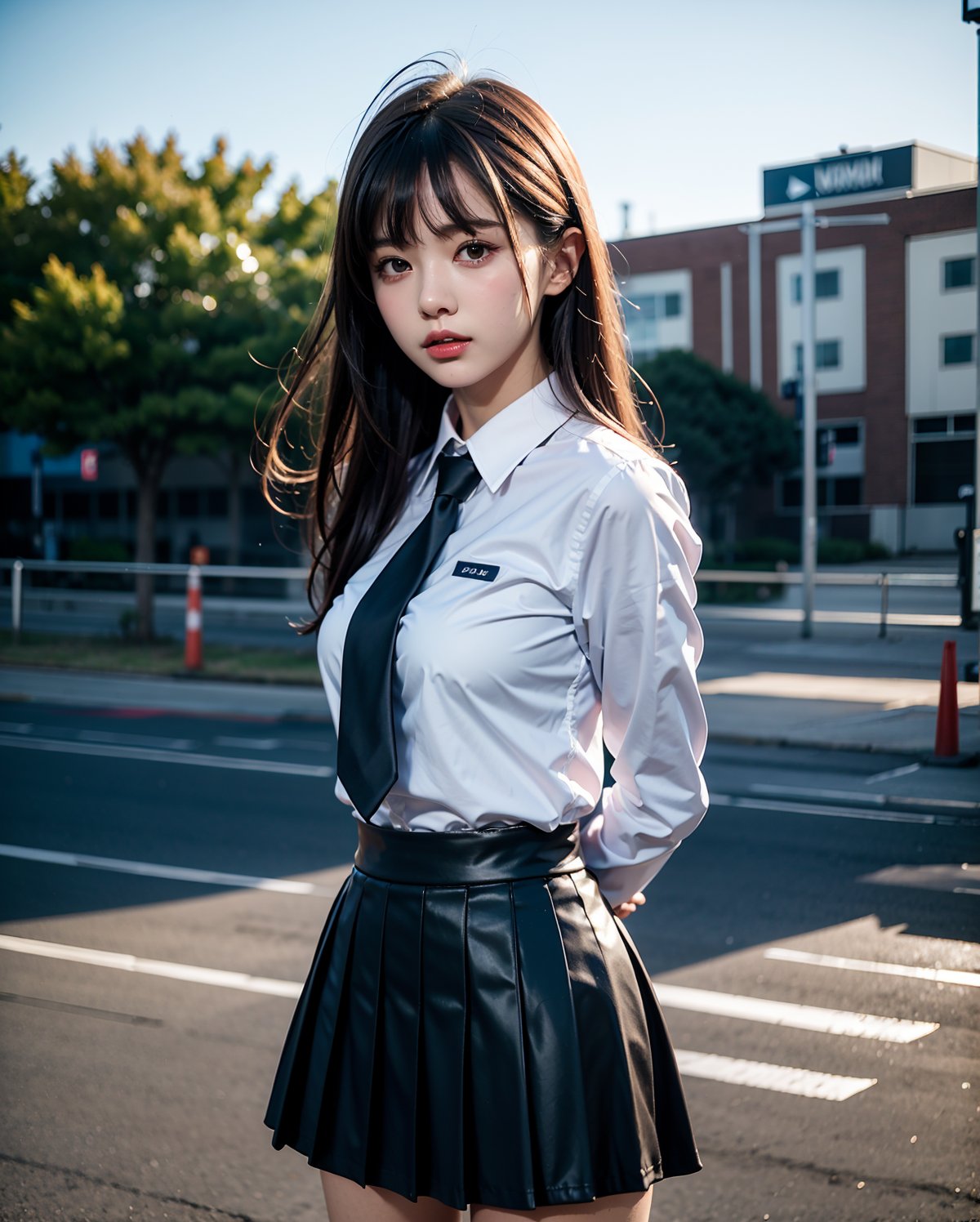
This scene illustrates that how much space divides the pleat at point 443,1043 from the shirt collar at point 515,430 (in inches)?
21.7

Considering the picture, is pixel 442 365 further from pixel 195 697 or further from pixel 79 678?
pixel 79 678

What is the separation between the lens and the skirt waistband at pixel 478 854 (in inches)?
63.6

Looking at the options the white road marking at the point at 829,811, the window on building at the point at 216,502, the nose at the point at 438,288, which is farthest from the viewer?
the window on building at the point at 216,502

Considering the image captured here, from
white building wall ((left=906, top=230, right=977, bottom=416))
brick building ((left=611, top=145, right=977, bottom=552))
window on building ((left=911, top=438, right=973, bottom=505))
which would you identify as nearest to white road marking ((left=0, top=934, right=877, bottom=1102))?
brick building ((left=611, top=145, right=977, bottom=552))

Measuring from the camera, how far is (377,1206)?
166cm

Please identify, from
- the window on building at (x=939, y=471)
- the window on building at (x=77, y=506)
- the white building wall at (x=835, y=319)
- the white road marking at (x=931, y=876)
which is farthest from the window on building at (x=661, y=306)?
the white road marking at (x=931, y=876)

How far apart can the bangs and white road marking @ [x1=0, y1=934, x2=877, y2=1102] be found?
2.30m

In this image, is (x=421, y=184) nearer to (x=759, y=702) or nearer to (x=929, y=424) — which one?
(x=759, y=702)

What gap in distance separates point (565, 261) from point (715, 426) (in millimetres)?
34281

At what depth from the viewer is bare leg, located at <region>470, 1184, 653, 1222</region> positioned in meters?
1.58

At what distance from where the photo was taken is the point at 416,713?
5.35 ft

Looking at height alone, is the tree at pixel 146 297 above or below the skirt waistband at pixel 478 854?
above

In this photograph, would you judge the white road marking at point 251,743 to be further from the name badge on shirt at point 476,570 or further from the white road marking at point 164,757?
the name badge on shirt at point 476,570

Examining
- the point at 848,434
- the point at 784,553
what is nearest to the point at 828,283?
the point at 848,434
